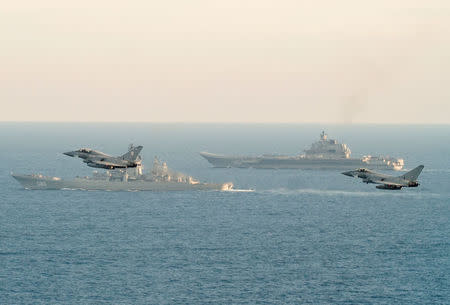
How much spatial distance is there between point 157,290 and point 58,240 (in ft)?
118

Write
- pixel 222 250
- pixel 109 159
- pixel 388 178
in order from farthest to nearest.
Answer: pixel 222 250 < pixel 109 159 < pixel 388 178

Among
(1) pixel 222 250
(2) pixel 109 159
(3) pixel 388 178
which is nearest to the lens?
(3) pixel 388 178

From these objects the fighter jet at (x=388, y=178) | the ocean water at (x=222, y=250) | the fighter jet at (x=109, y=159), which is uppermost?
the fighter jet at (x=109, y=159)

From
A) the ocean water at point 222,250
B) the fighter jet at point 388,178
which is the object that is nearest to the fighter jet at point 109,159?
the ocean water at point 222,250

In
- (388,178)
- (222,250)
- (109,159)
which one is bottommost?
(222,250)

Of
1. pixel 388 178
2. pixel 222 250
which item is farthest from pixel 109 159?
pixel 222 250

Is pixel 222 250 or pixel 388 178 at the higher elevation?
pixel 388 178

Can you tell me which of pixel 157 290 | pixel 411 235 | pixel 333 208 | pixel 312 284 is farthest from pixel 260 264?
pixel 333 208

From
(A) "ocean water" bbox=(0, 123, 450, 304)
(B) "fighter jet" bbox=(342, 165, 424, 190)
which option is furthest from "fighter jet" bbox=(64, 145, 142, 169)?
(B) "fighter jet" bbox=(342, 165, 424, 190)

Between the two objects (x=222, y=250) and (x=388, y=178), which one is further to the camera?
(x=222, y=250)

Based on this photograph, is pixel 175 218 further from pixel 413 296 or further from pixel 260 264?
pixel 413 296

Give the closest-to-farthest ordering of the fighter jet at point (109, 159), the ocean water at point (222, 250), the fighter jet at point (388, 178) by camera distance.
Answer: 1. the fighter jet at point (388, 178)
2. the fighter jet at point (109, 159)
3. the ocean water at point (222, 250)

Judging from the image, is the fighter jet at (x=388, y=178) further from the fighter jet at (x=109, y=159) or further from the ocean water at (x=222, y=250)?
the fighter jet at (x=109, y=159)

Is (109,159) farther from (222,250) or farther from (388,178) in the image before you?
(222,250)
